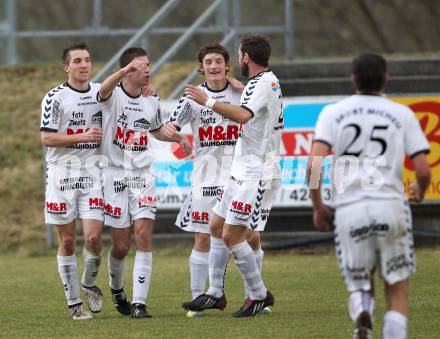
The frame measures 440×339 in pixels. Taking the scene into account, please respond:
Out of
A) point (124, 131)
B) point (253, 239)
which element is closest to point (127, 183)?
point (124, 131)

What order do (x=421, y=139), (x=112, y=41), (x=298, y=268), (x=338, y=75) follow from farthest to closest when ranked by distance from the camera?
(x=112, y=41)
(x=338, y=75)
(x=298, y=268)
(x=421, y=139)

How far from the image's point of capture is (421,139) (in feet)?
25.7

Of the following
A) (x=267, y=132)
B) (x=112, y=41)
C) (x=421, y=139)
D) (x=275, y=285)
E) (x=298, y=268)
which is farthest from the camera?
(x=112, y=41)

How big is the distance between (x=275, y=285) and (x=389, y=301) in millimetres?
5733

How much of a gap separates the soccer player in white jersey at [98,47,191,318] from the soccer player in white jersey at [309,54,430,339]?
3.39 m

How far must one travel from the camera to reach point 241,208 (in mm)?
10648

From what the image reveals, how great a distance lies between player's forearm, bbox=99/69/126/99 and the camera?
10.5 m

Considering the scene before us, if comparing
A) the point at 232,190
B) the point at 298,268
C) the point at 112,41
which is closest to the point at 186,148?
the point at 232,190

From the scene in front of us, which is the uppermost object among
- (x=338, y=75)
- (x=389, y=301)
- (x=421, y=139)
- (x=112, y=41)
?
(x=112, y=41)

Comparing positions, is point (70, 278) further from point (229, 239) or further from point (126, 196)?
point (229, 239)

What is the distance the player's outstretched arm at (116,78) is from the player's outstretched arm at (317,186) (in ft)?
9.34

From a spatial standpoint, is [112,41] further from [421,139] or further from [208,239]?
[421,139]

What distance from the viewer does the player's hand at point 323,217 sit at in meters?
7.96

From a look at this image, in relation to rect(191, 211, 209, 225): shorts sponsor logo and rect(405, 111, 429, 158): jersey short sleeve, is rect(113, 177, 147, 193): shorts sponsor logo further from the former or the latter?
rect(405, 111, 429, 158): jersey short sleeve
